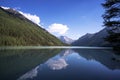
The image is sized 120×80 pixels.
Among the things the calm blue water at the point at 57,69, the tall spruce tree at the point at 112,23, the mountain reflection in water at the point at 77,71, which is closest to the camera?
the tall spruce tree at the point at 112,23

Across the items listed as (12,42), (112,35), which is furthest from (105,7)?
(12,42)

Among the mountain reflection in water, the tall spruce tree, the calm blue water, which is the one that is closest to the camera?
the tall spruce tree

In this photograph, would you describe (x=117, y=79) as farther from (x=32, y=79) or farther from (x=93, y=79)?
(x=32, y=79)

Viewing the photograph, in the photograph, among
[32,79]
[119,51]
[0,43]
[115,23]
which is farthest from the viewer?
[0,43]

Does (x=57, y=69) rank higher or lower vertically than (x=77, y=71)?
higher

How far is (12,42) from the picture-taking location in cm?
19800

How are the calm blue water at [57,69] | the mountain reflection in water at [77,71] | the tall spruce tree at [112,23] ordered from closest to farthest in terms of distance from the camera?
the tall spruce tree at [112,23] → the calm blue water at [57,69] → the mountain reflection in water at [77,71]

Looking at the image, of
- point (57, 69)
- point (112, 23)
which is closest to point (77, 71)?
point (57, 69)

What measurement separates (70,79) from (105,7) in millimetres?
9946

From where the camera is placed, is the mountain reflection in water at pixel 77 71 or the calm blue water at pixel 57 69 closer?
the calm blue water at pixel 57 69

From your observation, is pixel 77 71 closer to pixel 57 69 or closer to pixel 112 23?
pixel 57 69

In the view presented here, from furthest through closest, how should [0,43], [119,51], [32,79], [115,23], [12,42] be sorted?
[12,42] → [0,43] → [32,79] → [115,23] → [119,51]

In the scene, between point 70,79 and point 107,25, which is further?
point 70,79

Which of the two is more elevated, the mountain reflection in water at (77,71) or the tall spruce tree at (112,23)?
the tall spruce tree at (112,23)
